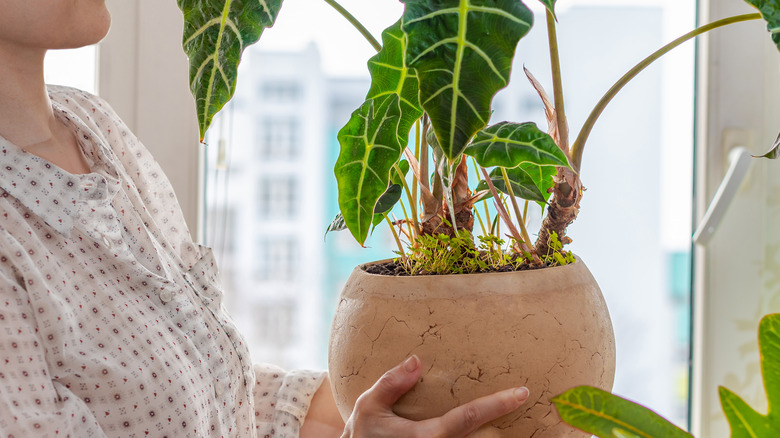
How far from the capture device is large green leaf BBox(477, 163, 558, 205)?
0.65m

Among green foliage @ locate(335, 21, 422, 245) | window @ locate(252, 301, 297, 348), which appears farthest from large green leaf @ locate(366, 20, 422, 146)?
window @ locate(252, 301, 297, 348)

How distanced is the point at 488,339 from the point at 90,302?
516mm

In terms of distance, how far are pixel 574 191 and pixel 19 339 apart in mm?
607

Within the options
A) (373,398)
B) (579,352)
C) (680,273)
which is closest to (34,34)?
(373,398)

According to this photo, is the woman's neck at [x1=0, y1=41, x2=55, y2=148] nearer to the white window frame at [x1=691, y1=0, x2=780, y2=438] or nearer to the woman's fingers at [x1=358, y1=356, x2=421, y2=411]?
the woman's fingers at [x1=358, y1=356, x2=421, y2=411]

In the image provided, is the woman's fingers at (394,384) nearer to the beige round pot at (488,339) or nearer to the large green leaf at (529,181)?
the beige round pot at (488,339)

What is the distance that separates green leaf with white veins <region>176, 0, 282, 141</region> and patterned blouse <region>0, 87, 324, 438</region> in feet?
1.10

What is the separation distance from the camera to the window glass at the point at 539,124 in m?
1.47

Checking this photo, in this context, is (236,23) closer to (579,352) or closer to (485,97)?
(485,97)

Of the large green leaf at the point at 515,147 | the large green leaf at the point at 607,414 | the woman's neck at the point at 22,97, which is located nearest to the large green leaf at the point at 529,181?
the large green leaf at the point at 515,147

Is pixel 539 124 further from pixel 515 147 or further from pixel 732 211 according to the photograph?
pixel 515 147

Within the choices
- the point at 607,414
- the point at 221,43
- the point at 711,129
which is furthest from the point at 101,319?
the point at 711,129

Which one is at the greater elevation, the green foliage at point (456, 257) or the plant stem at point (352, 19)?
the plant stem at point (352, 19)

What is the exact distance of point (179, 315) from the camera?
0.89 meters
